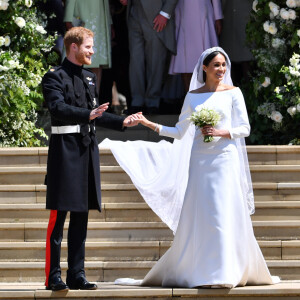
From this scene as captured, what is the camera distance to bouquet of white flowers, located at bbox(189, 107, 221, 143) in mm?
7734

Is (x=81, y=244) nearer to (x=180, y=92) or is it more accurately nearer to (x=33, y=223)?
(x=33, y=223)

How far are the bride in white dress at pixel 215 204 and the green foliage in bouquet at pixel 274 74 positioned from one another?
2.55 meters

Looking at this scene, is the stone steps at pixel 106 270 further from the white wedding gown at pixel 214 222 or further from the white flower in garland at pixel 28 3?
the white flower in garland at pixel 28 3

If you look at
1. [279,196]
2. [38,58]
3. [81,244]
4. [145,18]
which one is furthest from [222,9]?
[81,244]

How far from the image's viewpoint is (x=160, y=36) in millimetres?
11609

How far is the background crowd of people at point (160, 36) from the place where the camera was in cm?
1151

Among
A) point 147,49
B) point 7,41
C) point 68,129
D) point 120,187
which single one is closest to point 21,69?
point 7,41

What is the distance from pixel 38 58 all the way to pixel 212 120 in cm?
415

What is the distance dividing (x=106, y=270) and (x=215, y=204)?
51.3 inches

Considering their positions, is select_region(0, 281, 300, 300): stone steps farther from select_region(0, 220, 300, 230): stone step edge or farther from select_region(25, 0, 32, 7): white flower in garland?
select_region(25, 0, 32, 7): white flower in garland

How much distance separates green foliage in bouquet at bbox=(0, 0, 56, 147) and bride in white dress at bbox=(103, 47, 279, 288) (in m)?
2.92

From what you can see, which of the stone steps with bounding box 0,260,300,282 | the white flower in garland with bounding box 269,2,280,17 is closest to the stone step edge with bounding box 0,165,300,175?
the stone steps with bounding box 0,260,300,282

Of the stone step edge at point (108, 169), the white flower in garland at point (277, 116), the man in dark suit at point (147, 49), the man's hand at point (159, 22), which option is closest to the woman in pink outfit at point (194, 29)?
the man in dark suit at point (147, 49)

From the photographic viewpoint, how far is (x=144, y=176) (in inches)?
360
